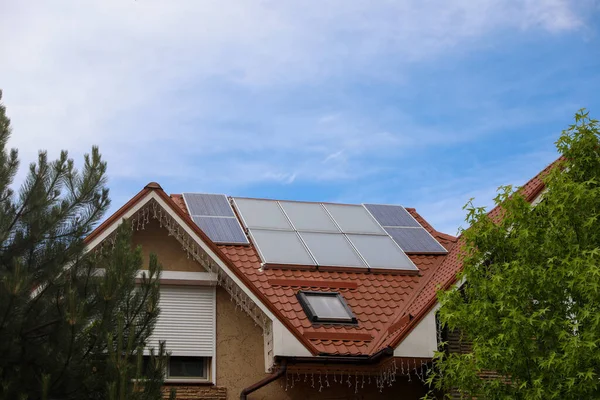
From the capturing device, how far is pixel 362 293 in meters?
17.5

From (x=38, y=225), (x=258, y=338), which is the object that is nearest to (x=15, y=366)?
(x=38, y=225)

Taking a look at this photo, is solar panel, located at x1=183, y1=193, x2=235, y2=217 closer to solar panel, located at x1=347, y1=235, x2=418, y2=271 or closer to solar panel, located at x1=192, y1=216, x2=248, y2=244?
solar panel, located at x1=192, y1=216, x2=248, y2=244

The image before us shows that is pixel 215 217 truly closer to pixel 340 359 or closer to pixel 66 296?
pixel 340 359

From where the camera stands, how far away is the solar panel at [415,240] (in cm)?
1944

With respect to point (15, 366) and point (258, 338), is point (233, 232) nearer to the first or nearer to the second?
point (258, 338)

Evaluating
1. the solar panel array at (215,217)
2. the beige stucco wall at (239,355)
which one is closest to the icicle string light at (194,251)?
the beige stucco wall at (239,355)

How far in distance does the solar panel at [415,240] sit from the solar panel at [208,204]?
3.75m

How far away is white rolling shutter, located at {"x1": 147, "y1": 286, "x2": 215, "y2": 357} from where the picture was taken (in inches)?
618

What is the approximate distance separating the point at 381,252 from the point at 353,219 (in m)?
1.89

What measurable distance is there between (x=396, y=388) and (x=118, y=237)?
705 centimetres

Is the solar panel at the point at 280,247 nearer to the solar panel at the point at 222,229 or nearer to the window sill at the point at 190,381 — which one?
the solar panel at the point at 222,229

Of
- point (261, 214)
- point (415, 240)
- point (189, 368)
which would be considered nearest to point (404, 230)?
point (415, 240)

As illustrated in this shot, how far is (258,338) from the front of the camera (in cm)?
1602

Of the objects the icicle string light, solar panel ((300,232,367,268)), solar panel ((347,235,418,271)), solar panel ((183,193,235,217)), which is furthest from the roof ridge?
solar panel ((183,193,235,217))
